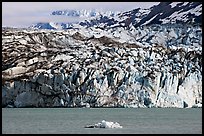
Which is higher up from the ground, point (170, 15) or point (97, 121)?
point (170, 15)

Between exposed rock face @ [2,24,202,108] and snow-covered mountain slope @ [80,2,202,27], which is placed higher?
snow-covered mountain slope @ [80,2,202,27]

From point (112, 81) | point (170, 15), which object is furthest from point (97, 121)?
point (170, 15)

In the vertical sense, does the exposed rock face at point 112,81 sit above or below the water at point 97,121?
above

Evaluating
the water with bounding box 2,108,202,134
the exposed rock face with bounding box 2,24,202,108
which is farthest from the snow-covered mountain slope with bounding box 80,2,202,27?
the water with bounding box 2,108,202,134

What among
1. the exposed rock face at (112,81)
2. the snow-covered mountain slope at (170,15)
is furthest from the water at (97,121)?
the snow-covered mountain slope at (170,15)

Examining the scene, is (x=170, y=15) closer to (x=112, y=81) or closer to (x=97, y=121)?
(x=112, y=81)

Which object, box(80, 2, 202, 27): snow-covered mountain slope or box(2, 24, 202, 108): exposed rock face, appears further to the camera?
box(80, 2, 202, 27): snow-covered mountain slope

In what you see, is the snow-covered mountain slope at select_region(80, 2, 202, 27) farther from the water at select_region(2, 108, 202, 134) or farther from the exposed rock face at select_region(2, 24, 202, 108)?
the water at select_region(2, 108, 202, 134)

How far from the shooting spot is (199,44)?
84625mm

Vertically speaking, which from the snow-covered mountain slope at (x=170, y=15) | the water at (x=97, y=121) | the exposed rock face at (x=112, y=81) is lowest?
the water at (x=97, y=121)

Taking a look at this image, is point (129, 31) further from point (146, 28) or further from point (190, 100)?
point (190, 100)

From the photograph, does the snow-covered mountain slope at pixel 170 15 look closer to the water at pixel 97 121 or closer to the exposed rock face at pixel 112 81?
the exposed rock face at pixel 112 81

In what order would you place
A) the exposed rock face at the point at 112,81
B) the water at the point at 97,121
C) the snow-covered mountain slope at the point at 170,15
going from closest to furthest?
the water at the point at 97,121 < the exposed rock face at the point at 112,81 < the snow-covered mountain slope at the point at 170,15

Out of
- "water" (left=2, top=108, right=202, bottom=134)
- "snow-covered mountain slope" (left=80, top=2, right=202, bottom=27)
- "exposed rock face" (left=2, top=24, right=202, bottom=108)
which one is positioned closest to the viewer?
"water" (left=2, top=108, right=202, bottom=134)
